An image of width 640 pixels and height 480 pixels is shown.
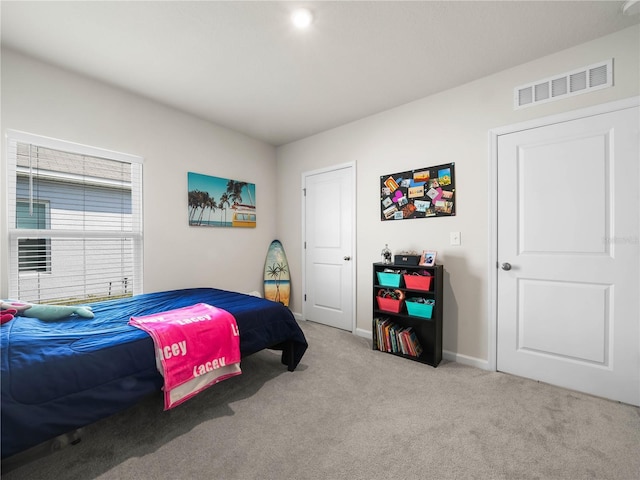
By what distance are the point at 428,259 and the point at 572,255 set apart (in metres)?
1.03

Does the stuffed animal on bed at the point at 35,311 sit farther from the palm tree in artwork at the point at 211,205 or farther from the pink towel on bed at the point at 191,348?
the palm tree in artwork at the point at 211,205

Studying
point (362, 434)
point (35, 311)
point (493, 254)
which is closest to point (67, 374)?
point (35, 311)

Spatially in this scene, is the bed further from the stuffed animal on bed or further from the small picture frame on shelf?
the small picture frame on shelf

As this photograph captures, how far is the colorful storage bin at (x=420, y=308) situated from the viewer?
252 cm

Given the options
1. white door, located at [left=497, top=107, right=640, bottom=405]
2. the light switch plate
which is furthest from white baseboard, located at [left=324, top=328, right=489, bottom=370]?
the light switch plate

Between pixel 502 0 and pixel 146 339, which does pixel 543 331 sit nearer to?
pixel 502 0

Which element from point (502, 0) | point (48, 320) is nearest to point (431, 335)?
point (502, 0)

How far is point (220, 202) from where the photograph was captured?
11.5 feet

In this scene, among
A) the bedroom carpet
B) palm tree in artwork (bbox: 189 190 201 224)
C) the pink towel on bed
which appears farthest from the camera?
palm tree in artwork (bbox: 189 190 201 224)

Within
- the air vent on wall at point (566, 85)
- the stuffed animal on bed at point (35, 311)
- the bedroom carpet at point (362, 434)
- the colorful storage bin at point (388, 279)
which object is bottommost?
the bedroom carpet at point (362, 434)

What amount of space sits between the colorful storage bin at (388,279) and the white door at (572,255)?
860 millimetres

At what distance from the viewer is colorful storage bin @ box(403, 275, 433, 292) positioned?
2.54m

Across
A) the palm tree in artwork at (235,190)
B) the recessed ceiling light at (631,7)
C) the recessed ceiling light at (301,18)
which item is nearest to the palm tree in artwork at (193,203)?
the palm tree in artwork at (235,190)

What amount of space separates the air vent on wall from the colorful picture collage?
726 millimetres
